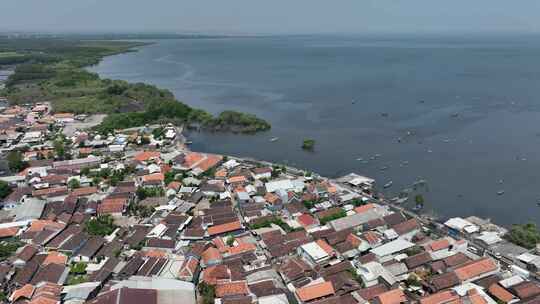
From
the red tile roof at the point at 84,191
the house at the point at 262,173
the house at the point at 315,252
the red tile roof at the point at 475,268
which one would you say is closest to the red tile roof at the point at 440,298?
the red tile roof at the point at 475,268

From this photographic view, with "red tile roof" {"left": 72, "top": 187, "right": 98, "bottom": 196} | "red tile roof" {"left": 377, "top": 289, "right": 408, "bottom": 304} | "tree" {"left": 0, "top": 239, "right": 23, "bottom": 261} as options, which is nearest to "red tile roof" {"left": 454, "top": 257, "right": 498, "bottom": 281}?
"red tile roof" {"left": 377, "top": 289, "right": 408, "bottom": 304}

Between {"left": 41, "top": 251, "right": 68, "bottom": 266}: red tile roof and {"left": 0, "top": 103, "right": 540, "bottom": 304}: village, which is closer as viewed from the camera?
{"left": 0, "top": 103, "right": 540, "bottom": 304}: village

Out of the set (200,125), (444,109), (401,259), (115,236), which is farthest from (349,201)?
(444,109)

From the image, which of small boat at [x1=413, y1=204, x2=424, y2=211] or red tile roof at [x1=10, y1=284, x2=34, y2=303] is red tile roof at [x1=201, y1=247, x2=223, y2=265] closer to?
red tile roof at [x1=10, y1=284, x2=34, y2=303]

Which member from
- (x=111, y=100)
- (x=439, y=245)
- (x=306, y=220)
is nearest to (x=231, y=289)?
(x=306, y=220)

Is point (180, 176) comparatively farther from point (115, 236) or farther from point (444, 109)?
point (444, 109)

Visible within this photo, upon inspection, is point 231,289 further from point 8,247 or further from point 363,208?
point 8,247
